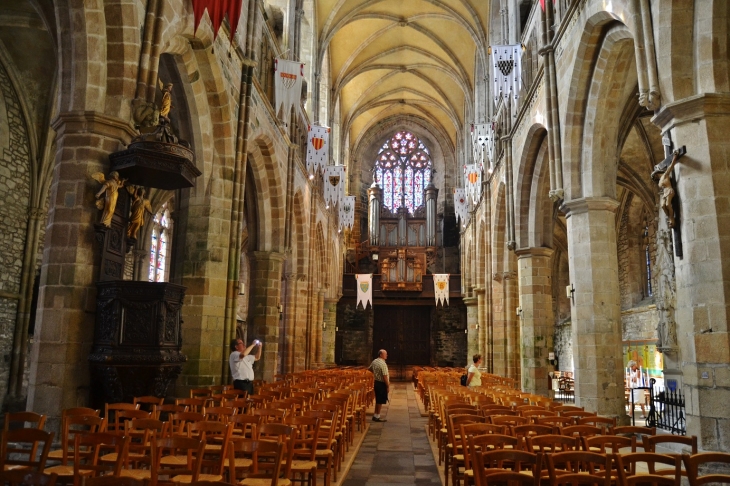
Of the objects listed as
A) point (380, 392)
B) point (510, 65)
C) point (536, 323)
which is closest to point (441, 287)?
point (536, 323)

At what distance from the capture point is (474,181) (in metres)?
26.3

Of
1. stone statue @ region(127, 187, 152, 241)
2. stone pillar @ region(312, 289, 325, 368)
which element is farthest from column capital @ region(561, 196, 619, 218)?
stone pillar @ region(312, 289, 325, 368)

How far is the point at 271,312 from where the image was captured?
1786 cm

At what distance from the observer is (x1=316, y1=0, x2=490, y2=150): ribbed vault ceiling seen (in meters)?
26.5

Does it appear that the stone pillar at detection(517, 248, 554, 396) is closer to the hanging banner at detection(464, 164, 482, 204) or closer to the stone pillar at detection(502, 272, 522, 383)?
the stone pillar at detection(502, 272, 522, 383)

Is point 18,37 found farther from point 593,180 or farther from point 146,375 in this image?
point 593,180

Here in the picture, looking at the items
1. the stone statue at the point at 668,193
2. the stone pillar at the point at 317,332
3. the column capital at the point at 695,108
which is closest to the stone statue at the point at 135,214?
the stone statue at the point at 668,193

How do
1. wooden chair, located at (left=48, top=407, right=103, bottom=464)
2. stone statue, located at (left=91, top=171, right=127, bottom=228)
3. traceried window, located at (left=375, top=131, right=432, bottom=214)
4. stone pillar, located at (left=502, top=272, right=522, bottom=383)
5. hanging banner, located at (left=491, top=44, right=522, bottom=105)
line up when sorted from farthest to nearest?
traceried window, located at (left=375, top=131, right=432, bottom=214), stone pillar, located at (left=502, top=272, right=522, bottom=383), hanging banner, located at (left=491, top=44, right=522, bottom=105), stone statue, located at (left=91, top=171, right=127, bottom=228), wooden chair, located at (left=48, top=407, right=103, bottom=464)

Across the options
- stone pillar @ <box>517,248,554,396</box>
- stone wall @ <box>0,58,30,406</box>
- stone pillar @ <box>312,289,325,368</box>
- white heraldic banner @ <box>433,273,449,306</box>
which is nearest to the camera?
stone wall @ <box>0,58,30,406</box>

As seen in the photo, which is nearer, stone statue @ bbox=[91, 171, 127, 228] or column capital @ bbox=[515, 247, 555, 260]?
stone statue @ bbox=[91, 171, 127, 228]

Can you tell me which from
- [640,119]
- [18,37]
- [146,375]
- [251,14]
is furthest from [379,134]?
[146,375]

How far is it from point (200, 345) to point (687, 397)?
904 centimetres

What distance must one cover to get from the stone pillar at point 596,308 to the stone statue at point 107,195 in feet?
29.2

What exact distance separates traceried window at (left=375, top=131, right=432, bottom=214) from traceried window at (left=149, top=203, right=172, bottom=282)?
1904cm
